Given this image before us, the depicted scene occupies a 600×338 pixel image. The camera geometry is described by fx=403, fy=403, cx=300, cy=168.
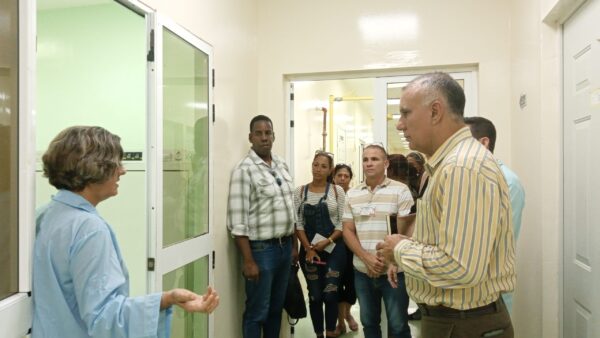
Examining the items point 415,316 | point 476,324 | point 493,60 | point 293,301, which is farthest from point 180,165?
point 415,316

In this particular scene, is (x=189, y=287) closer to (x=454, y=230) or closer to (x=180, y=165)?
(x=180, y=165)

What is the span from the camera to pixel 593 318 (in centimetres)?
168

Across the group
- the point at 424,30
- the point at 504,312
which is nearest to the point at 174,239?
the point at 504,312

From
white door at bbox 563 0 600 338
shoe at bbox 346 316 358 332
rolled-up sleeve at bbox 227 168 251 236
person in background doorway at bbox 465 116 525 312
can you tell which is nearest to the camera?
white door at bbox 563 0 600 338

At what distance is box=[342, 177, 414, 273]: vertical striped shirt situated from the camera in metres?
2.59

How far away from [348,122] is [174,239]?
5.67m

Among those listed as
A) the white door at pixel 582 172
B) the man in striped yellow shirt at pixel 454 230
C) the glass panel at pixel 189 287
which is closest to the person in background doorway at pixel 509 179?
the white door at pixel 582 172

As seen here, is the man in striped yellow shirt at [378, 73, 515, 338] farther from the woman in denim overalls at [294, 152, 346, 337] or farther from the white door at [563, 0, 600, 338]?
the woman in denim overalls at [294, 152, 346, 337]

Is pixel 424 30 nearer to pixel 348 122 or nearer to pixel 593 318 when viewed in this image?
pixel 593 318

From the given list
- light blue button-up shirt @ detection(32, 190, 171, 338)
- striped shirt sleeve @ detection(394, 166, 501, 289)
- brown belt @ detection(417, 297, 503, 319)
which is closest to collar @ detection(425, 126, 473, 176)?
striped shirt sleeve @ detection(394, 166, 501, 289)

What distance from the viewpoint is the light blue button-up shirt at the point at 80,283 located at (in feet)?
3.57

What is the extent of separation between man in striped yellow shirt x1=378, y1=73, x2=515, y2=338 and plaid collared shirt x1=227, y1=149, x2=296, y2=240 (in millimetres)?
1386

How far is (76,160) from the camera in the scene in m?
1.17

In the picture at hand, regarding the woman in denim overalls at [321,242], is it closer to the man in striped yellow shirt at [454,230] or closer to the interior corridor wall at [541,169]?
the interior corridor wall at [541,169]
